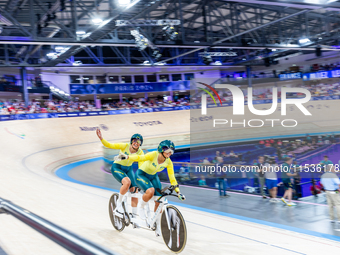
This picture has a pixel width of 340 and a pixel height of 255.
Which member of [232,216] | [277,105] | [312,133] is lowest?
[232,216]

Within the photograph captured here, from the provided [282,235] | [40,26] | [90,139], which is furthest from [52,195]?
[90,139]

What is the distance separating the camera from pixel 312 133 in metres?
10.6

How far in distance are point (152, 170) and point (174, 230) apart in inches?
28.0

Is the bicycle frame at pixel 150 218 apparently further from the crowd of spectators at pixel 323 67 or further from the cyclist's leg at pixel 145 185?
the crowd of spectators at pixel 323 67

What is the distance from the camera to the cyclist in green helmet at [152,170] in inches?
129

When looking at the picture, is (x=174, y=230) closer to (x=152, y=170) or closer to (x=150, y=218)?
(x=150, y=218)

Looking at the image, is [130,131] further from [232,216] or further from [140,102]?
[232,216]

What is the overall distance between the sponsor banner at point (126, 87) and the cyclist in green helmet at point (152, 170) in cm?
2409

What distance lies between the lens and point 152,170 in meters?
3.46

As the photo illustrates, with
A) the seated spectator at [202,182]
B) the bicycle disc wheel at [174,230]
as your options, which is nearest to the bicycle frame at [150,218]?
the bicycle disc wheel at [174,230]

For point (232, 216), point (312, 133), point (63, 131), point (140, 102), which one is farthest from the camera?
point (140, 102)

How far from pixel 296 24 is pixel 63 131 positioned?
52.3 feet

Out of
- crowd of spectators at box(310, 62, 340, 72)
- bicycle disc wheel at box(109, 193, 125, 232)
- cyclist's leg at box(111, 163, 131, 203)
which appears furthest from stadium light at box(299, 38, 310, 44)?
bicycle disc wheel at box(109, 193, 125, 232)

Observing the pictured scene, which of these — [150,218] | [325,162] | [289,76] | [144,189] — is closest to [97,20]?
[325,162]
